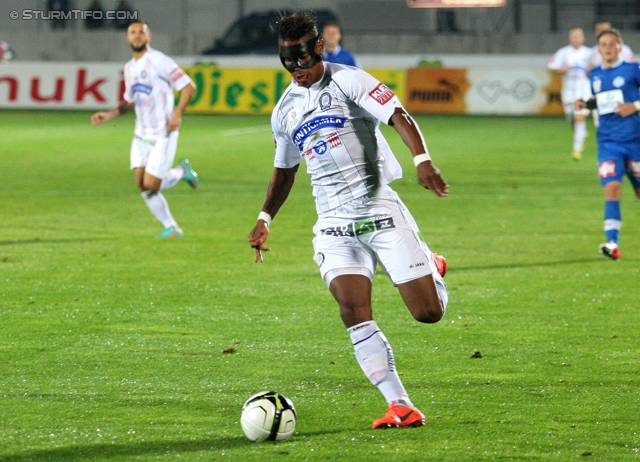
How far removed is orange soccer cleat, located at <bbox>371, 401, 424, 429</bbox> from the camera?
4832 millimetres

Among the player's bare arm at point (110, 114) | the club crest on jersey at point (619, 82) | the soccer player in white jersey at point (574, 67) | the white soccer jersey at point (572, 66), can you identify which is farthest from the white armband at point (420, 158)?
the white soccer jersey at point (572, 66)

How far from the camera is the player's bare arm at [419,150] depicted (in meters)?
4.64

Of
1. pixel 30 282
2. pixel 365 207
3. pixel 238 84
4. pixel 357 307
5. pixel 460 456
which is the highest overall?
pixel 365 207

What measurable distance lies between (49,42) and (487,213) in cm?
2531

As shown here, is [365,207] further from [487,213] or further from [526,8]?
[526,8]

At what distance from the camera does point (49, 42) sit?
114 ft

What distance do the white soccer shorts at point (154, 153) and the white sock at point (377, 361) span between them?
21.2 ft

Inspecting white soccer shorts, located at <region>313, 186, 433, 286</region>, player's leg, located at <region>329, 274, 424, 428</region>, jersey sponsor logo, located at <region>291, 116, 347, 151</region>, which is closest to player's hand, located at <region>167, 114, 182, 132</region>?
jersey sponsor logo, located at <region>291, 116, 347, 151</region>

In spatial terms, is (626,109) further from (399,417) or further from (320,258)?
(399,417)

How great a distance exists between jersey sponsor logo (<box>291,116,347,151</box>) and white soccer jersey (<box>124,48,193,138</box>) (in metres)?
6.20

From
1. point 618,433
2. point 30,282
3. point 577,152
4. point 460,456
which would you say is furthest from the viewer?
point 577,152

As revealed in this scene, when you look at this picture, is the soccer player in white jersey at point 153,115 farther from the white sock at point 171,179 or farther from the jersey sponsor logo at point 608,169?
the jersey sponsor logo at point 608,169

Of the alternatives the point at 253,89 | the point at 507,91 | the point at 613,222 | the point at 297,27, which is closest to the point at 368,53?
the point at 253,89

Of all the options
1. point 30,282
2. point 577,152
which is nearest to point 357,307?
point 30,282
